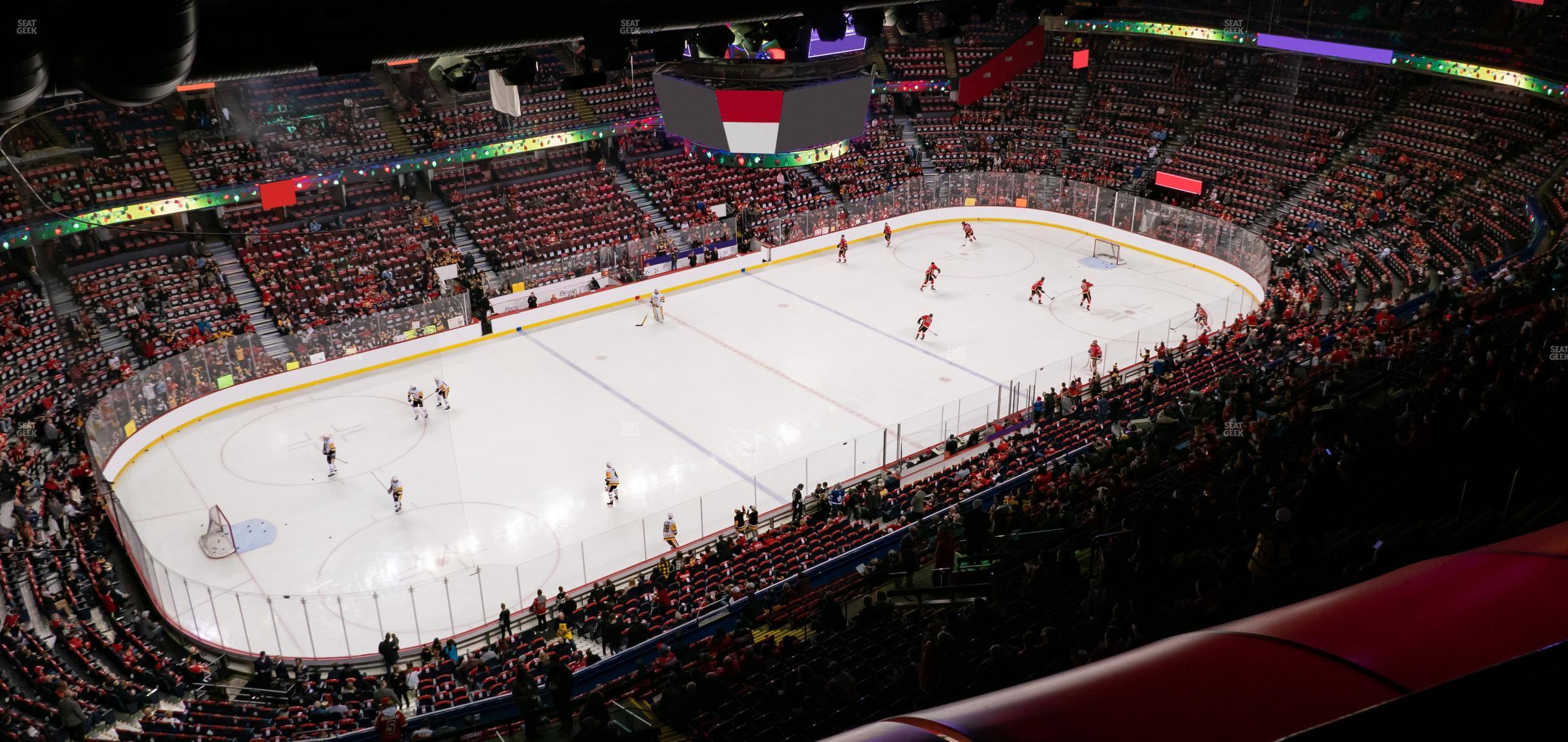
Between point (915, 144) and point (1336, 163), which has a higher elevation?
point (1336, 163)

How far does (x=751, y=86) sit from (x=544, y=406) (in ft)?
36.9

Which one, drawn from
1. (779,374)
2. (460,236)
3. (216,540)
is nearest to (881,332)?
(779,374)

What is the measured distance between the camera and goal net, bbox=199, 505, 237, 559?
21.2 m

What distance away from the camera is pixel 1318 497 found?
10336 millimetres

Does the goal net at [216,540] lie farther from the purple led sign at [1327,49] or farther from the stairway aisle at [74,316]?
the purple led sign at [1327,49]

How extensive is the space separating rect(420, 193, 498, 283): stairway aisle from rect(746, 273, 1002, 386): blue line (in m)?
8.69

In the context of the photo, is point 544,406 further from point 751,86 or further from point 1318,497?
point 1318,497

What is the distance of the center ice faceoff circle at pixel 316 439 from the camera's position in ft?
80.8

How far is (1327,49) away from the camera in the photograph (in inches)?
1487

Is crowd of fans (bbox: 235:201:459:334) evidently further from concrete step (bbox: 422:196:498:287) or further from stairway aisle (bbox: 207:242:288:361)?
concrete step (bbox: 422:196:498:287)

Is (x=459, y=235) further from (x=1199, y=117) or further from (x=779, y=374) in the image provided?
(x=1199, y=117)

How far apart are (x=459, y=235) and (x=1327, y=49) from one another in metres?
29.6

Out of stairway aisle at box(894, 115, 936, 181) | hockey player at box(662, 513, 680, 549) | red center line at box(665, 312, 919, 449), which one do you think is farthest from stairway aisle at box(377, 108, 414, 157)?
hockey player at box(662, 513, 680, 549)

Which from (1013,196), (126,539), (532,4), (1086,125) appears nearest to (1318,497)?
(532,4)
